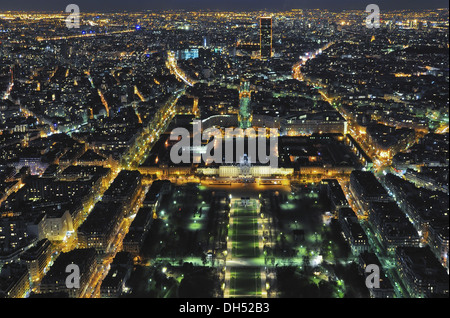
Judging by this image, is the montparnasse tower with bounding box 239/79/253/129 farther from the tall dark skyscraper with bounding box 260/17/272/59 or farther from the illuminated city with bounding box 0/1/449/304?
the tall dark skyscraper with bounding box 260/17/272/59

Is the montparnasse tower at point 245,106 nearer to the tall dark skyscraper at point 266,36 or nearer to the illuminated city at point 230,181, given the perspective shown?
the illuminated city at point 230,181

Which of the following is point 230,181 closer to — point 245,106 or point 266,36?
point 245,106

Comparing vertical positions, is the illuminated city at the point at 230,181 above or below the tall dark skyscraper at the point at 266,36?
below

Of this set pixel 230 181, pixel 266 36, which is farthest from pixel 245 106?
pixel 266 36

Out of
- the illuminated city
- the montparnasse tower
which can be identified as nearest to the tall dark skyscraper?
the illuminated city

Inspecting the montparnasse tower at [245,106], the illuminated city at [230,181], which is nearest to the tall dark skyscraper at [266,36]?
the illuminated city at [230,181]

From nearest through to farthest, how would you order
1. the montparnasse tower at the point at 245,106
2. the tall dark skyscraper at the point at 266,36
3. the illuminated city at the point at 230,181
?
the illuminated city at the point at 230,181 → the montparnasse tower at the point at 245,106 → the tall dark skyscraper at the point at 266,36
